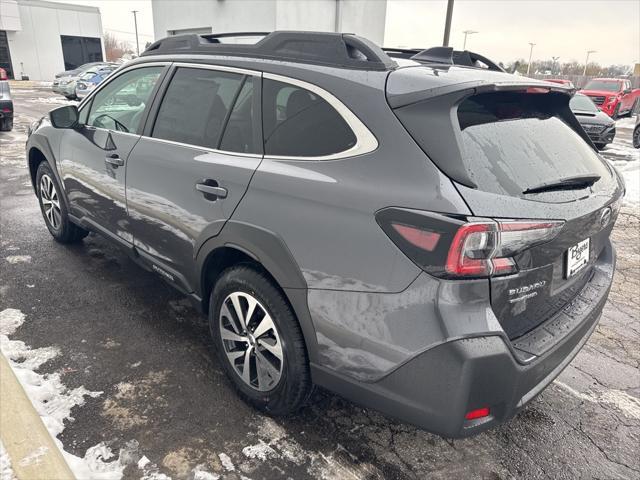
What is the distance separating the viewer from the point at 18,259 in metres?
4.26

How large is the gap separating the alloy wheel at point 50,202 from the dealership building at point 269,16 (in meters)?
12.8

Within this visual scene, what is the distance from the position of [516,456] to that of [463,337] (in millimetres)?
1032

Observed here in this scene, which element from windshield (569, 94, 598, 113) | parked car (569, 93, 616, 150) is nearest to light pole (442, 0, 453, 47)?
parked car (569, 93, 616, 150)

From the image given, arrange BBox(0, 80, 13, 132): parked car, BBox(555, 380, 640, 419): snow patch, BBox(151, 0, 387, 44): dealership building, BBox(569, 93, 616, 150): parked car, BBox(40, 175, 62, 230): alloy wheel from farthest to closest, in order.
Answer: BBox(151, 0, 387, 44): dealership building → BBox(569, 93, 616, 150): parked car → BBox(0, 80, 13, 132): parked car → BBox(40, 175, 62, 230): alloy wheel → BBox(555, 380, 640, 419): snow patch

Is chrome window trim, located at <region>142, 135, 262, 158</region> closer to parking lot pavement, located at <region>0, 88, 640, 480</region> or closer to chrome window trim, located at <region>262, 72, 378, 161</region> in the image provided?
chrome window trim, located at <region>262, 72, 378, 161</region>

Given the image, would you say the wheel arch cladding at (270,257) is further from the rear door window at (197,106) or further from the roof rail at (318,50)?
the roof rail at (318,50)

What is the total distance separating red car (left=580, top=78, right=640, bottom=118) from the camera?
62.7ft

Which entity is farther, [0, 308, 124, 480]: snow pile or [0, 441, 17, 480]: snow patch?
[0, 308, 124, 480]: snow pile

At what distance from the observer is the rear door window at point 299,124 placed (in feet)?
6.78

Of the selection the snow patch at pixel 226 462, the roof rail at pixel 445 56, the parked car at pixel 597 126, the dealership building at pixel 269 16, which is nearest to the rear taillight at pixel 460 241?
the roof rail at pixel 445 56

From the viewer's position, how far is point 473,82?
193 cm

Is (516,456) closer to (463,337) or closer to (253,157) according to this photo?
(463,337)

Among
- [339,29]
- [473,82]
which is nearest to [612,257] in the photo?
[473,82]

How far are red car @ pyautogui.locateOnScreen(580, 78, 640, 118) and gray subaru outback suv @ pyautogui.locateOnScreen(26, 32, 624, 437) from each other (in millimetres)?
19713
